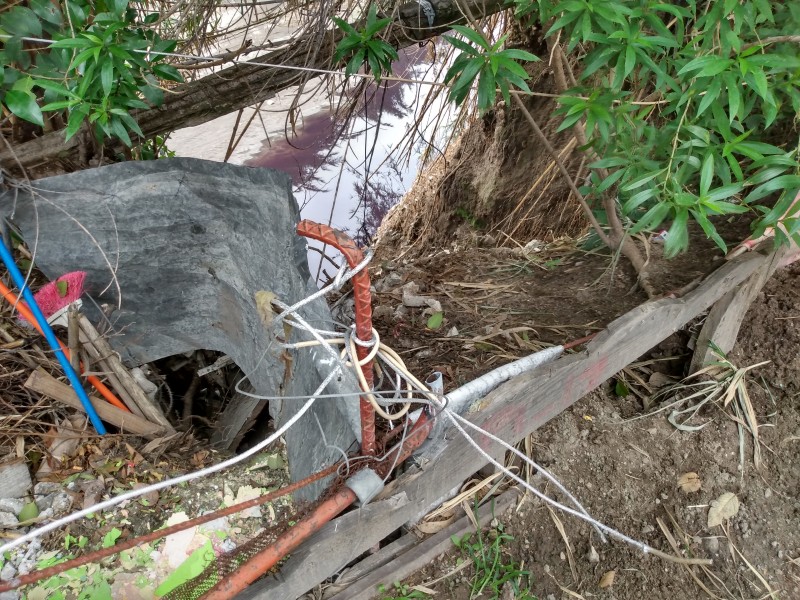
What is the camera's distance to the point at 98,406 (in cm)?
212

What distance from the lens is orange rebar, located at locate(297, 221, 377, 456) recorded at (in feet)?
3.21

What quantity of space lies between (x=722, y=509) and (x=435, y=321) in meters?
1.27

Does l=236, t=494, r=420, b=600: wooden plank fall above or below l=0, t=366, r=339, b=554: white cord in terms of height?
below

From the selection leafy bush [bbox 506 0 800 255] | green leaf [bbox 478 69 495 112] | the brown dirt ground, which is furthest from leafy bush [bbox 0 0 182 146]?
the brown dirt ground

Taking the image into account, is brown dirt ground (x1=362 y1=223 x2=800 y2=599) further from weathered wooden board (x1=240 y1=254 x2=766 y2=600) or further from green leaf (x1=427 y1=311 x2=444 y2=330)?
weathered wooden board (x1=240 y1=254 x2=766 y2=600)

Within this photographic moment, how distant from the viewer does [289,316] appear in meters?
1.22

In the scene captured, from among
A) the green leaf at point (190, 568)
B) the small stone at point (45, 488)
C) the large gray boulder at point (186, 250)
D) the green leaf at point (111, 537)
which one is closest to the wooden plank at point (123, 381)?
the large gray boulder at point (186, 250)

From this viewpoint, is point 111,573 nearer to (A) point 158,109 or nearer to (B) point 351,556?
(B) point 351,556

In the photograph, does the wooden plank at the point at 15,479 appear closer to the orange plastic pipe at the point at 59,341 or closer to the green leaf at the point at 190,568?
the orange plastic pipe at the point at 59,341

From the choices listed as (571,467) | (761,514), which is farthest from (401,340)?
(761,514)

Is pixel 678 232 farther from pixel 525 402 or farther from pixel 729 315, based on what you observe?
pixel 729 315

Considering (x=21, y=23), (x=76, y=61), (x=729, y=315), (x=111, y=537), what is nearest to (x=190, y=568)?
(x=111, y=537)

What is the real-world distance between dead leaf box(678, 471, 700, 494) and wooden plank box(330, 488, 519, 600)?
2.10ft

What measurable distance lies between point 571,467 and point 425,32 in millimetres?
1933
